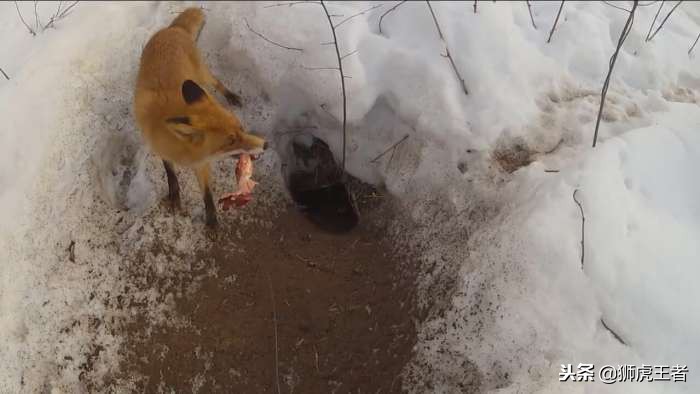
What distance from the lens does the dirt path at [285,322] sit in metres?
2.95

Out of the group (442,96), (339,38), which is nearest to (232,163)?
(339,38)

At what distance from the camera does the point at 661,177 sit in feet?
9.82

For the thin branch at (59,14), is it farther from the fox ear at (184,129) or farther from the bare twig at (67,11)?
the fox ear at (184,129)

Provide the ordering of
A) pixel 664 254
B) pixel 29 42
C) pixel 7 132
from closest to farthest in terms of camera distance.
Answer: pixel 664 254, pixel 7 132, pixel 29 42

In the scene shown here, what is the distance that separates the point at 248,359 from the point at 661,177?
2.74 metres

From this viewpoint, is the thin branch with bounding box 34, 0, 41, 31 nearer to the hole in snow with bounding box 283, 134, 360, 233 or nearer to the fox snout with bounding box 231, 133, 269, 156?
the hole in snow with bounding box 283, 134, 360, 233

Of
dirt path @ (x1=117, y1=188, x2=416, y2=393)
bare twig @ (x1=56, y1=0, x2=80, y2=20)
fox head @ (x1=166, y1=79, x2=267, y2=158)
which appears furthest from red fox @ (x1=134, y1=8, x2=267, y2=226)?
bare twig @ (x1=56, y1=0, x2=80, y2=20)

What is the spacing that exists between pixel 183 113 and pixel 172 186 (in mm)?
736

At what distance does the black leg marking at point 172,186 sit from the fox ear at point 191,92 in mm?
684

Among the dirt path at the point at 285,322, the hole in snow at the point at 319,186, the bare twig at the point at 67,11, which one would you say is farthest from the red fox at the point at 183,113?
the bare twig at the point at 67,11

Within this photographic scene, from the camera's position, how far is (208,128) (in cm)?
260

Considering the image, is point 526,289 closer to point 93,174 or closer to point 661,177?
point 661,177

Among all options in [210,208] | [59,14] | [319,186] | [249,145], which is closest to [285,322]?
[210,208]

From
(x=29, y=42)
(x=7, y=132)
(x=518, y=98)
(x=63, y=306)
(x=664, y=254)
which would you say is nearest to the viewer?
(x=664, y=254)
